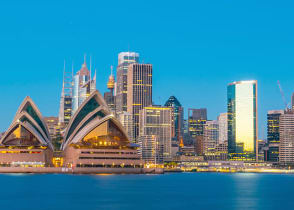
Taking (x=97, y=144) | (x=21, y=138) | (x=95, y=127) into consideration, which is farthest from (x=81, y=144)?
(x=21, y=138)

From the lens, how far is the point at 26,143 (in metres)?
187

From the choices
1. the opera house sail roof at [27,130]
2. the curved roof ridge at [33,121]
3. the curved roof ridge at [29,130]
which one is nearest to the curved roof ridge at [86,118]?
the curved roof ridge at [33,121]

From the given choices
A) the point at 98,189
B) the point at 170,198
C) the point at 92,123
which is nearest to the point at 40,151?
the point at 92,123

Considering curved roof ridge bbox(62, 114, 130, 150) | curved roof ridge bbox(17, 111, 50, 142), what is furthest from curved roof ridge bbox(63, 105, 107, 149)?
curved roof ridge bbox(17, 111, 50, 142)

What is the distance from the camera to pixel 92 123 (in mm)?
183625

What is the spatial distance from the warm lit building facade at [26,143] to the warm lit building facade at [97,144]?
772cm

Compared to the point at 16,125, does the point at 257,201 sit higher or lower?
lower

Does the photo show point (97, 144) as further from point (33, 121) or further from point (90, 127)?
point (33, 121)

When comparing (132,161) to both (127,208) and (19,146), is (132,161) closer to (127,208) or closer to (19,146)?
(19,146)

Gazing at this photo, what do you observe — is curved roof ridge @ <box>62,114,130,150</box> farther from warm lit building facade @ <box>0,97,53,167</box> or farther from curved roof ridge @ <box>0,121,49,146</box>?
warm lit building facade @ <box>0,97,53,167</box>

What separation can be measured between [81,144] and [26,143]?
18694mm

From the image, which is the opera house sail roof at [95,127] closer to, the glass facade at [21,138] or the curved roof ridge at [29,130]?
the curved roof ridge at [29,130]

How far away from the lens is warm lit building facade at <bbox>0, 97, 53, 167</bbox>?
183875mm

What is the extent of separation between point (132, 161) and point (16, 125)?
Answer: 125 ft
